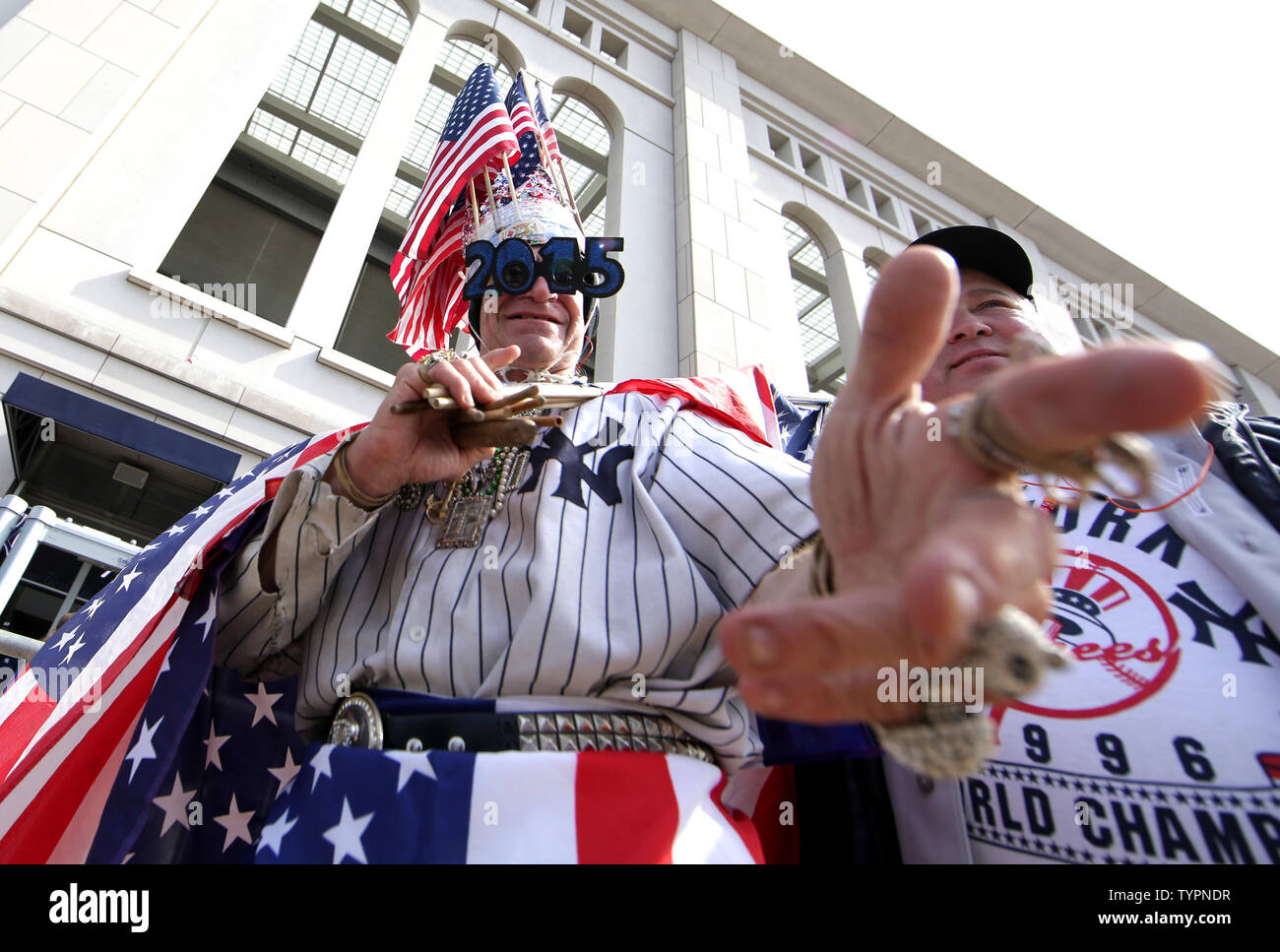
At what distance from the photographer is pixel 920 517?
0.63 metres

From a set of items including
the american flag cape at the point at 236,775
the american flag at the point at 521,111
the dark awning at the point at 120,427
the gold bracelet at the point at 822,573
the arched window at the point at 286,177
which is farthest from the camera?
the arched window at the point at 286,177

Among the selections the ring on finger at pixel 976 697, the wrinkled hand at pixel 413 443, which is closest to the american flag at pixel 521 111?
the wrinkled hand at pixel 413 443

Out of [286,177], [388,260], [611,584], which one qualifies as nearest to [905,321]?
[611,584]

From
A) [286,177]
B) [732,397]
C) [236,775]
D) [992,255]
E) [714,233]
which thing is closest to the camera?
[236,775]

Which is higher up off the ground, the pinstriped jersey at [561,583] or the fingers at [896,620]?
the pinstriped jersey at [561,583]

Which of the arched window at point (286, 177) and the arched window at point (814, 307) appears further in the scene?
the arched window at point (814, 307)

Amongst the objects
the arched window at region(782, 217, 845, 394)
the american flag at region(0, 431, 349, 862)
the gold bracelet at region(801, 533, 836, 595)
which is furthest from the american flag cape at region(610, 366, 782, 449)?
the arched window at region(782, 217, 845, 394)

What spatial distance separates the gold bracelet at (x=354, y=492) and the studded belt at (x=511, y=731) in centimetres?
43

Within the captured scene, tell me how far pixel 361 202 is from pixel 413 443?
455cm

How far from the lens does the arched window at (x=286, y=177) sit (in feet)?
30.0

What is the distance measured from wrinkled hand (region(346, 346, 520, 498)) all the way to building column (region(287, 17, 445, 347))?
3666 millimetres

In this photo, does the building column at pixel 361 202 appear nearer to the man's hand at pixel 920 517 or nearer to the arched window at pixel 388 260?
the arched window at pixel 388 260

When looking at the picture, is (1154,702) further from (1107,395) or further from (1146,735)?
(1107,395)

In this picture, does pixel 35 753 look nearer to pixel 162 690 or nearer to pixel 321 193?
pixel 162 690
